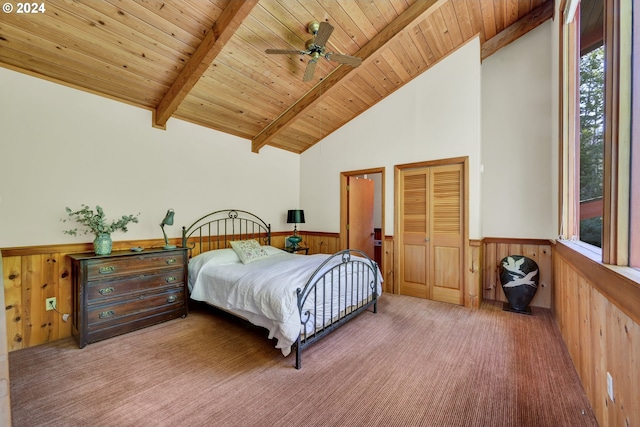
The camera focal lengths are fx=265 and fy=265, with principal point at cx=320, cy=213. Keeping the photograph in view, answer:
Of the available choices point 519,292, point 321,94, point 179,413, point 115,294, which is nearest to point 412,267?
point 519,292

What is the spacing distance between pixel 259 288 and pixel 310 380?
→ 0.91m

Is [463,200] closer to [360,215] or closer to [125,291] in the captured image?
[360,215]

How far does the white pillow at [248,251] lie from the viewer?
3604 mm

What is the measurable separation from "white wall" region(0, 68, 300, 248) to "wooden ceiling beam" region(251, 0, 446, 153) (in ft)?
1.67

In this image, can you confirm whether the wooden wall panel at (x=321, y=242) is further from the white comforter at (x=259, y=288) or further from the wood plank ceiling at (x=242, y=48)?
the wood plank ceiling at (x=242, y=48)

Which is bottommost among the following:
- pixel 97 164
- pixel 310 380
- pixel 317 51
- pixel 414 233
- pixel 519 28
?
→ pixel 310 380

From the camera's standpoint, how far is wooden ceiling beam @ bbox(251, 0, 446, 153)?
10.0ft

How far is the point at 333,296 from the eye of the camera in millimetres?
2730

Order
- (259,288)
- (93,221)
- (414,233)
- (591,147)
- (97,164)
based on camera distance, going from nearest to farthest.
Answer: (591,147)
(259,288)
(93,221)
(97,164)
(414,233)

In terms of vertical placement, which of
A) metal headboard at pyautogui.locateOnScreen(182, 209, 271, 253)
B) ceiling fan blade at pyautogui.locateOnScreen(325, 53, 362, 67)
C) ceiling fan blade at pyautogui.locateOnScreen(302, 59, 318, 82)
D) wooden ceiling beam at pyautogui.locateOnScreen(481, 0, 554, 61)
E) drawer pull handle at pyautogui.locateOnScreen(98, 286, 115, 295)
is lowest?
drawer pull handle at pyautogui.locateOnScreen(98, 286, 115, 295)

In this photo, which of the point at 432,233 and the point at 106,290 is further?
the point at 432,233

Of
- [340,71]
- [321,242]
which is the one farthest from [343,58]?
[321,242]

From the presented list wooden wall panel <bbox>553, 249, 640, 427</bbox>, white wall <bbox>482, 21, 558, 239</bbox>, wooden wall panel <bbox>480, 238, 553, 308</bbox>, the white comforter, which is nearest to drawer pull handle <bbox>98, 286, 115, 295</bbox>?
the white comforter

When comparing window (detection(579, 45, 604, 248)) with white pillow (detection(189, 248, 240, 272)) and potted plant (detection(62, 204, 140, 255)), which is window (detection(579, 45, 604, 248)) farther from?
potted plant (detection(62, 204, 140, 255))
